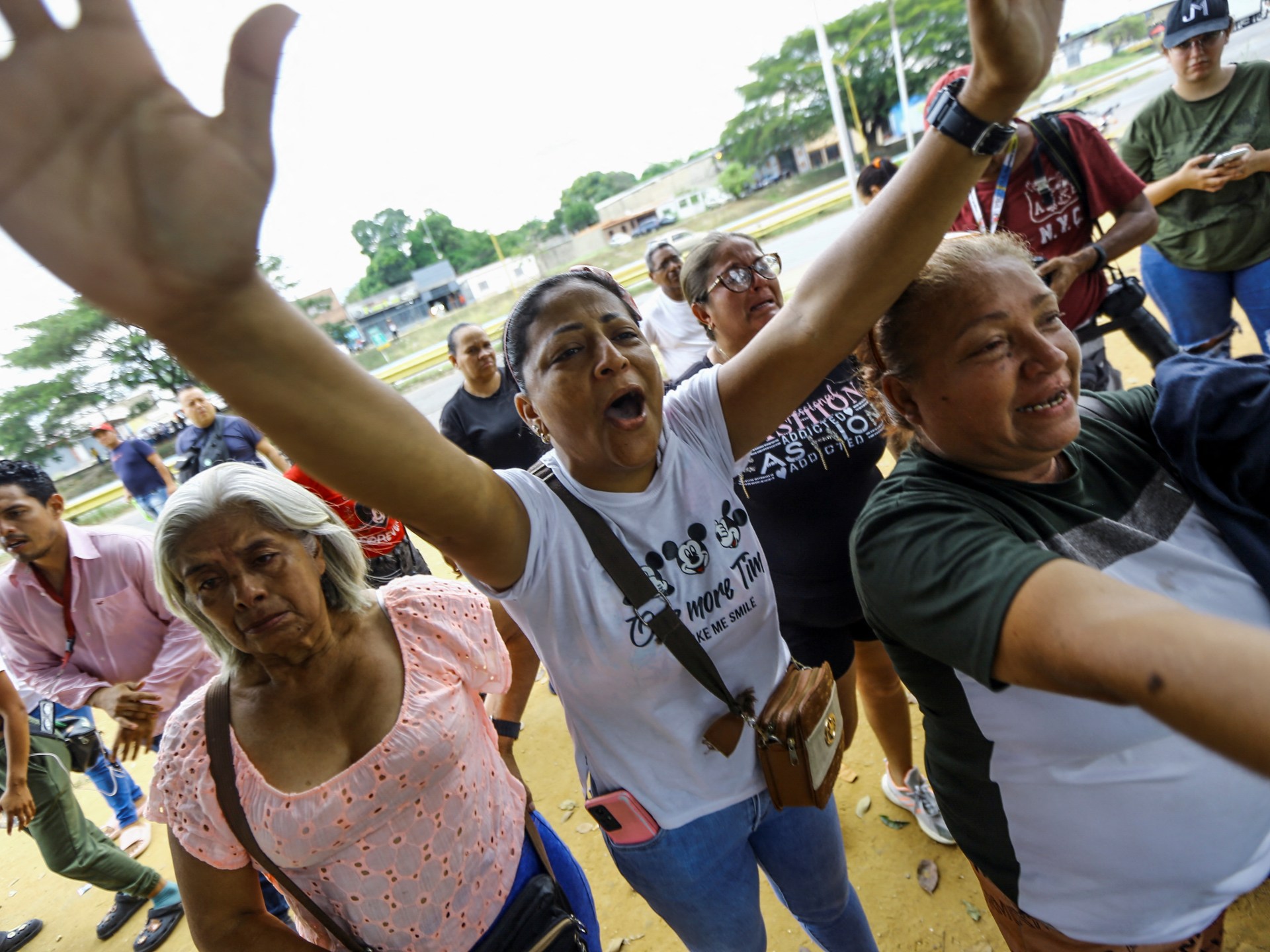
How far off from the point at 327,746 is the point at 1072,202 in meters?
3.52

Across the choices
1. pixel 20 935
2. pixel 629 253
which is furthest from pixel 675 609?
pixel 629 253

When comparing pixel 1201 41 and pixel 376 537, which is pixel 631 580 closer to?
pixel 376 537

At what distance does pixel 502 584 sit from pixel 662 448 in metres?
0.52

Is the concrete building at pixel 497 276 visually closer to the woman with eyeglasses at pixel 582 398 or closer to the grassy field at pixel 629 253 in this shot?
the grassy field at pixel 629 253

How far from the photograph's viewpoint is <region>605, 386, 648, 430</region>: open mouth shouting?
1465 mm

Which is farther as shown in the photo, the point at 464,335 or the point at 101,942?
the point at 464,335

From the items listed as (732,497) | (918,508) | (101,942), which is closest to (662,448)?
(732,497)

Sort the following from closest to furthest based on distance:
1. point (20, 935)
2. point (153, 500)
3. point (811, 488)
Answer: point (811, 488) → point (20, 935) → point (153, 500)

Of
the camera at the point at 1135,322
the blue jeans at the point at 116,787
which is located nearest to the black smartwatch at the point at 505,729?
the camera at the point at 1135,322

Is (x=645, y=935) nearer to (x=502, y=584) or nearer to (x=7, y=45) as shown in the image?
(x=502, y=584)

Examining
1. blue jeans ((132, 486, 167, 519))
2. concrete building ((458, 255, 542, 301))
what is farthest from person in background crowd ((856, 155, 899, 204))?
concrete building ((458, 255, 542, 301))

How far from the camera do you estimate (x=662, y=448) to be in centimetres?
160

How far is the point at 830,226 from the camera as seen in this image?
2134cm

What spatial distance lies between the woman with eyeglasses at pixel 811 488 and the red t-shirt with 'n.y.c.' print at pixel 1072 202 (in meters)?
1.20
